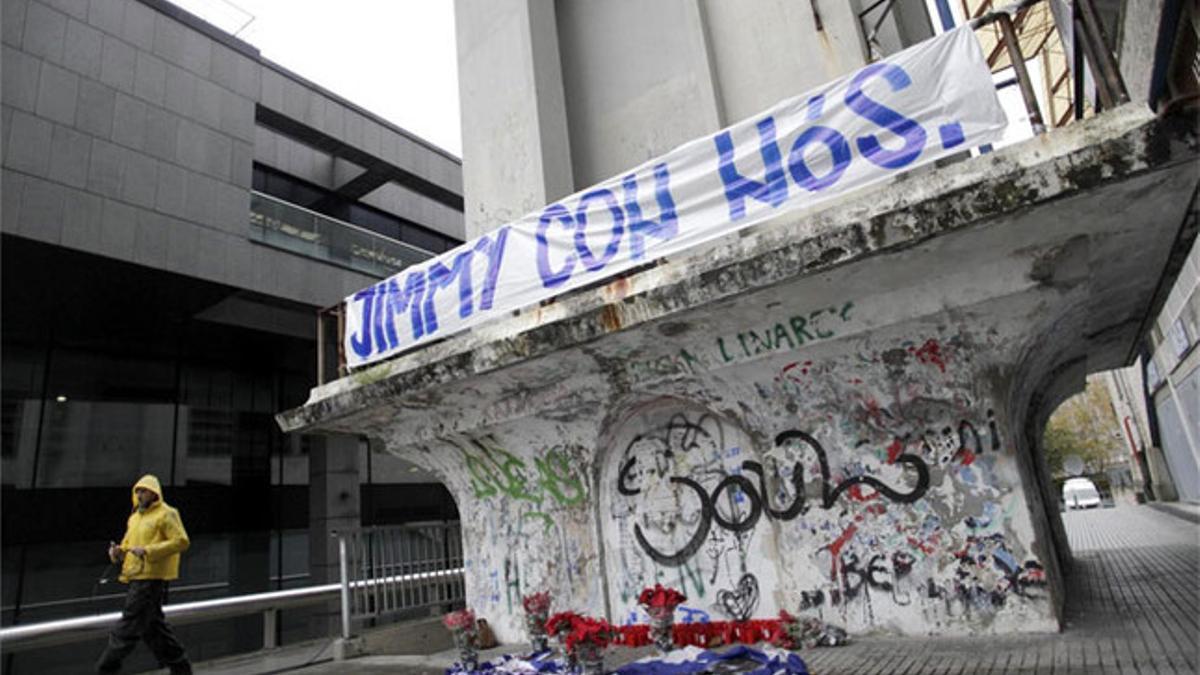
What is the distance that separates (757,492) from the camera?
633 centimetres

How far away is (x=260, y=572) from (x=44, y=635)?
30.6ft

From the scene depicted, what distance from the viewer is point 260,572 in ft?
48.9

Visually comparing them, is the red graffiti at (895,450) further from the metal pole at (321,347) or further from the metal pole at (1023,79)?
the metal pole at (321,347)

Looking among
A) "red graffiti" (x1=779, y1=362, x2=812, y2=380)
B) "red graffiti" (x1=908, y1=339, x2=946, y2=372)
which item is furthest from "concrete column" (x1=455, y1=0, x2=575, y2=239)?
"red graffiti" (x1=908, y1=339, x2=946, y2=372)

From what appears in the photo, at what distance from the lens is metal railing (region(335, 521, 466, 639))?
27.2 ft

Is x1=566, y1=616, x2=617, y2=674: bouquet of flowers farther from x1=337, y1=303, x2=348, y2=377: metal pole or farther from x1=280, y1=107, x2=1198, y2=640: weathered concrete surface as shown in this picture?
x1=337, y1=303, x2=348, y2=377: metal pole

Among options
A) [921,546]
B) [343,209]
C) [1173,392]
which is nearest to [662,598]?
[921,546]

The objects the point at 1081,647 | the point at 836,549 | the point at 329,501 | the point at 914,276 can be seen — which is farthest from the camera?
the point at 329,501

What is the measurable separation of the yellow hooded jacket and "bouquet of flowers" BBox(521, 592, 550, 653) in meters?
3.09

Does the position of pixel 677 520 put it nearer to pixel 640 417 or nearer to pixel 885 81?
pixel 640 417

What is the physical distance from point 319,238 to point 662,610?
11.3m

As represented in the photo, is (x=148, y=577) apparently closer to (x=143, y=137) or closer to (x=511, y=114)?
(x=511, y=114)

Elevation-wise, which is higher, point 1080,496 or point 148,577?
point 148,577

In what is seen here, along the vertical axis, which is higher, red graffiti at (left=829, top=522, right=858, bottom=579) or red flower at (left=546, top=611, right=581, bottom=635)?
red graffiti at (left=829, top=522, right=858, bottom=579)
